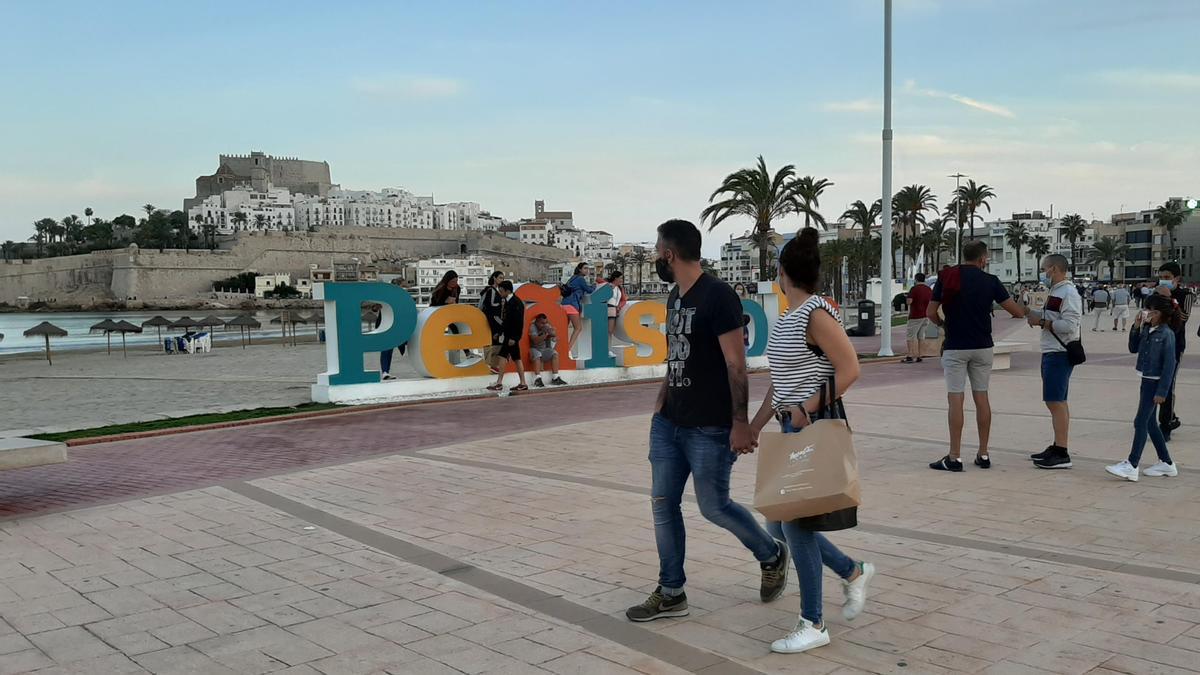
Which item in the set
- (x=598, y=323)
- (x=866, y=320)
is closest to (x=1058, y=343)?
(x=598, y=323)

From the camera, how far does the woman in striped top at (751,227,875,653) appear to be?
379 centimetres

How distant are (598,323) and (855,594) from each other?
39.9 ft

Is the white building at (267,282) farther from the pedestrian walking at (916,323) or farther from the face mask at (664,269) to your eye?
the face mask at (664,269)

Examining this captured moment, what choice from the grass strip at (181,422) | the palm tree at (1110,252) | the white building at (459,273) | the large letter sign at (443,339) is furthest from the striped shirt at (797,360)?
the white building at (459,273)

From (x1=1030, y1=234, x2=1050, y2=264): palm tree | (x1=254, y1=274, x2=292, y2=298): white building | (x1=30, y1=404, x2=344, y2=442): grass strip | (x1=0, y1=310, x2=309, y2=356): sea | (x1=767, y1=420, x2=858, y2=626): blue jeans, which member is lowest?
(x1=0, y1=310, x2=309, y2=356): sea

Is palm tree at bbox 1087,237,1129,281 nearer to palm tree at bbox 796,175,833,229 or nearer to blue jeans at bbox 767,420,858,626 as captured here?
palm tree at bbox 796,175,833,229

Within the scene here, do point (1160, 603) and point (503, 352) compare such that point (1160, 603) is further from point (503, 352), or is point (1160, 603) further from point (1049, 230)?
point (1049, 230)

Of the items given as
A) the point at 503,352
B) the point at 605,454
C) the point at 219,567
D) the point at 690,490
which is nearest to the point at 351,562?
the point at 219,567

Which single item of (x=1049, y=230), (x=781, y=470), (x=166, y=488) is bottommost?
(x=166, y=488)

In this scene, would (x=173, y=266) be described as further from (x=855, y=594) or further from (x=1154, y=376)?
(x=855, y=594)

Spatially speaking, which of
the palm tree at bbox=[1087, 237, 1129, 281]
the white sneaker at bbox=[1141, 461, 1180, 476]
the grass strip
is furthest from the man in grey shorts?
the palm tree at bbox=[1087, 237, 1129, 281]

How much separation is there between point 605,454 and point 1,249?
21343 cm

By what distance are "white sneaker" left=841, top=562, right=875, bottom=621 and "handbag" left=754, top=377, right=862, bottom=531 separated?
1.94 feet

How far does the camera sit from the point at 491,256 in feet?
554
